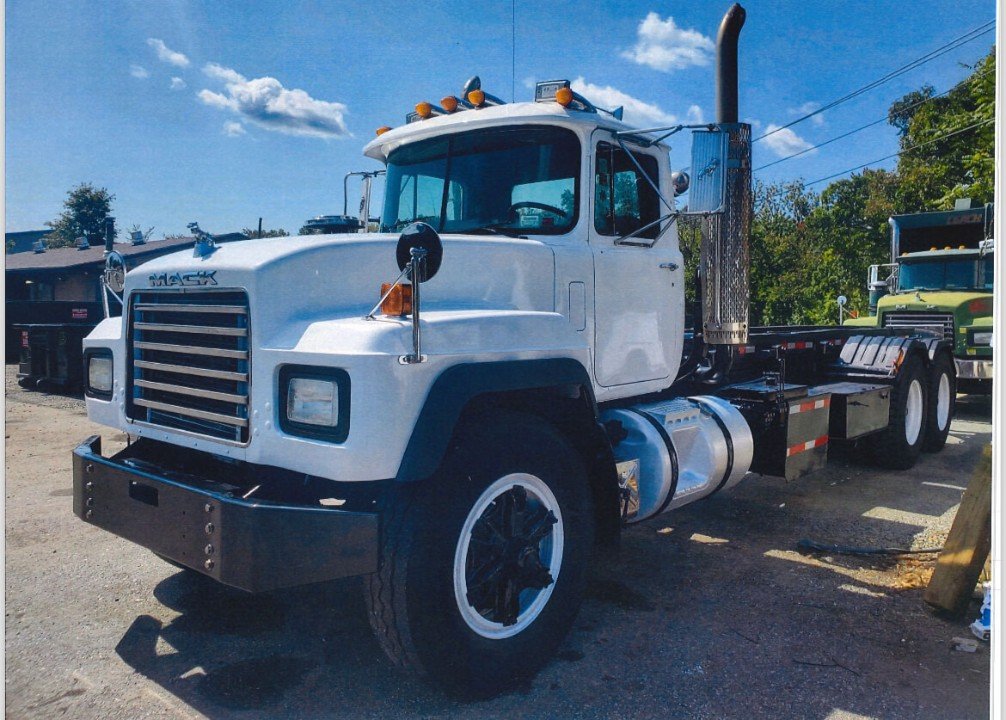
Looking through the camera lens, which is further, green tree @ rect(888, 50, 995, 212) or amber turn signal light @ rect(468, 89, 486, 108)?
green tree @ rect(888, 50, 995, 212)

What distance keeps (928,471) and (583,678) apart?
5490 millimetres

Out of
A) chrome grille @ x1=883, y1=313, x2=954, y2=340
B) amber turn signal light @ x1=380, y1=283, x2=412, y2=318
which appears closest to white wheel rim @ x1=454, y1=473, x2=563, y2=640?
amber turn signal light @ x1=380, y1=283, x2=412, y2=318

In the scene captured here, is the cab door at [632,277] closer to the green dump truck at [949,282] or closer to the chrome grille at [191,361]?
the chrome grille at [191,361]

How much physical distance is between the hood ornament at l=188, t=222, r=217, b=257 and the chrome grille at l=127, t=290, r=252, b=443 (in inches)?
8.0

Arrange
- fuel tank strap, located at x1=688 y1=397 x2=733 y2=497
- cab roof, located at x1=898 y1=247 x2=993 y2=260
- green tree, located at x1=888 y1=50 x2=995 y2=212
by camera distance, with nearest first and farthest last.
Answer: fuel tank strap, located at x1=688 y1=397 x2=733 y2=497 < green tree, located at x1=888 y1=50 x2=995 y2=212 < cab roof, located at x1=898 y1=247 x2=993 y2=260

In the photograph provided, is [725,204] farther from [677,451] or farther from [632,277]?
[677,451]

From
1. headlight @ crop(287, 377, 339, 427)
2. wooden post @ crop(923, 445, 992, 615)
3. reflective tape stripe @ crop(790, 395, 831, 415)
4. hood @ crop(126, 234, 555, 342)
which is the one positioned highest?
hood @ crop(126, 234, 555, 342)

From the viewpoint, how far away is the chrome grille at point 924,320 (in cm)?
1066

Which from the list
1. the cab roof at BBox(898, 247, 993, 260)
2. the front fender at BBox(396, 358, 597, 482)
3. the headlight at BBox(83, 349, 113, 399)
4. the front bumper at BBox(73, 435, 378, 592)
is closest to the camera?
the front bumper at BBox(73, 435, 378, 592)

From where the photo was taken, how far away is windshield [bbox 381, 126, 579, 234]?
387cm

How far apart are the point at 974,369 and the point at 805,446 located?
6261 mm

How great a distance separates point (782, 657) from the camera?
3355 millimetres

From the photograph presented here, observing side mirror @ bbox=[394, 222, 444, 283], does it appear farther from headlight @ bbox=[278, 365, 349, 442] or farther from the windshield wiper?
the windshield wiper

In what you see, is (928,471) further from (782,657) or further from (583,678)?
(583,678)
